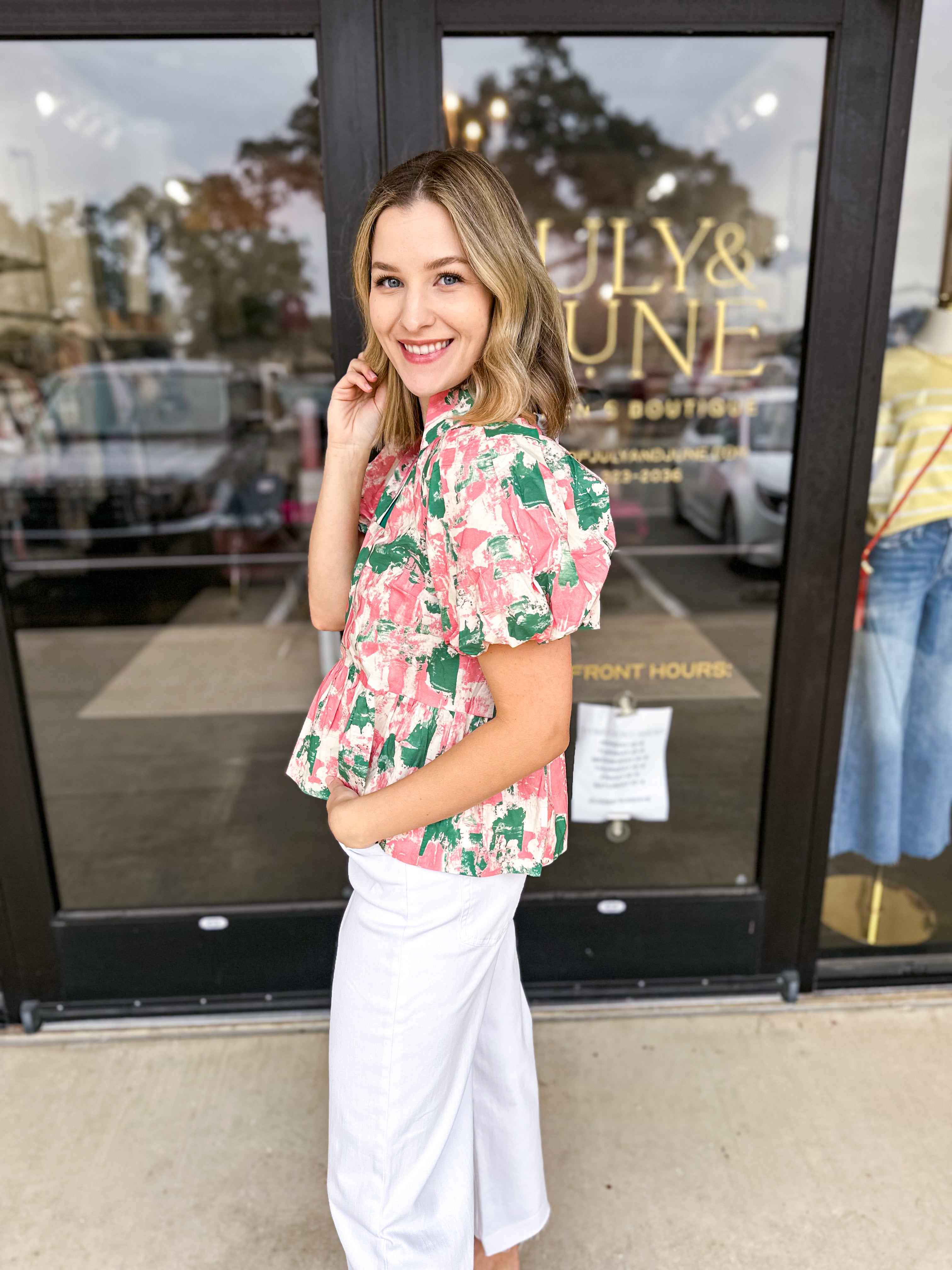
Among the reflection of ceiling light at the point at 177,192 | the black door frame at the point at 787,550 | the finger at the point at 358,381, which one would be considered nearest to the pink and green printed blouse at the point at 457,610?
the finger at the point at 358,381

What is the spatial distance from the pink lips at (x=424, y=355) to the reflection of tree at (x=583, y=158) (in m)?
7.19

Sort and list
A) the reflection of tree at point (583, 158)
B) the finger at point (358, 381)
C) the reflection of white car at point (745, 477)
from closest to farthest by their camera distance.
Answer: the finger at point (358, 381) < the reflection of white car at point (745, 477) < the reflection of tree at point (583, 158)

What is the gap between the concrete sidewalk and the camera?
1594mm

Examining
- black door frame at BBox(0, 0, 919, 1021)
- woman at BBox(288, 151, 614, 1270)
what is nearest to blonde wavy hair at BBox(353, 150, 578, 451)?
woman at BBox(288, 151, 614, 1270)

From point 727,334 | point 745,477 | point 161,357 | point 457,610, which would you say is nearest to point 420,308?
point 457,610

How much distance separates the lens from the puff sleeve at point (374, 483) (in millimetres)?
1358

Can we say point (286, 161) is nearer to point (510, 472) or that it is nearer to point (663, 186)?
point (663, 186)

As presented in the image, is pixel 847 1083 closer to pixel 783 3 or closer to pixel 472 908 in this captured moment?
pixel 472 908

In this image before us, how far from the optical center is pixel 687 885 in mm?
2246

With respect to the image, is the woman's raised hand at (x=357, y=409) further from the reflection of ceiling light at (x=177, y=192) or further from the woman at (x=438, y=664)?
the reflection of ceiling light at (x=177, y=192)

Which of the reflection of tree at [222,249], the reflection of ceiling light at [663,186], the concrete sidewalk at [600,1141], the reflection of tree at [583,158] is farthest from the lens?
the reflection of ceiling light at [663,186]

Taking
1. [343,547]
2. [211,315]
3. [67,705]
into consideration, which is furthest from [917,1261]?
[211,315]

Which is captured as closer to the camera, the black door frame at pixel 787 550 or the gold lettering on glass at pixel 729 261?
the black door frame at pixel 787 550

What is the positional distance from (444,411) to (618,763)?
4.50ft
